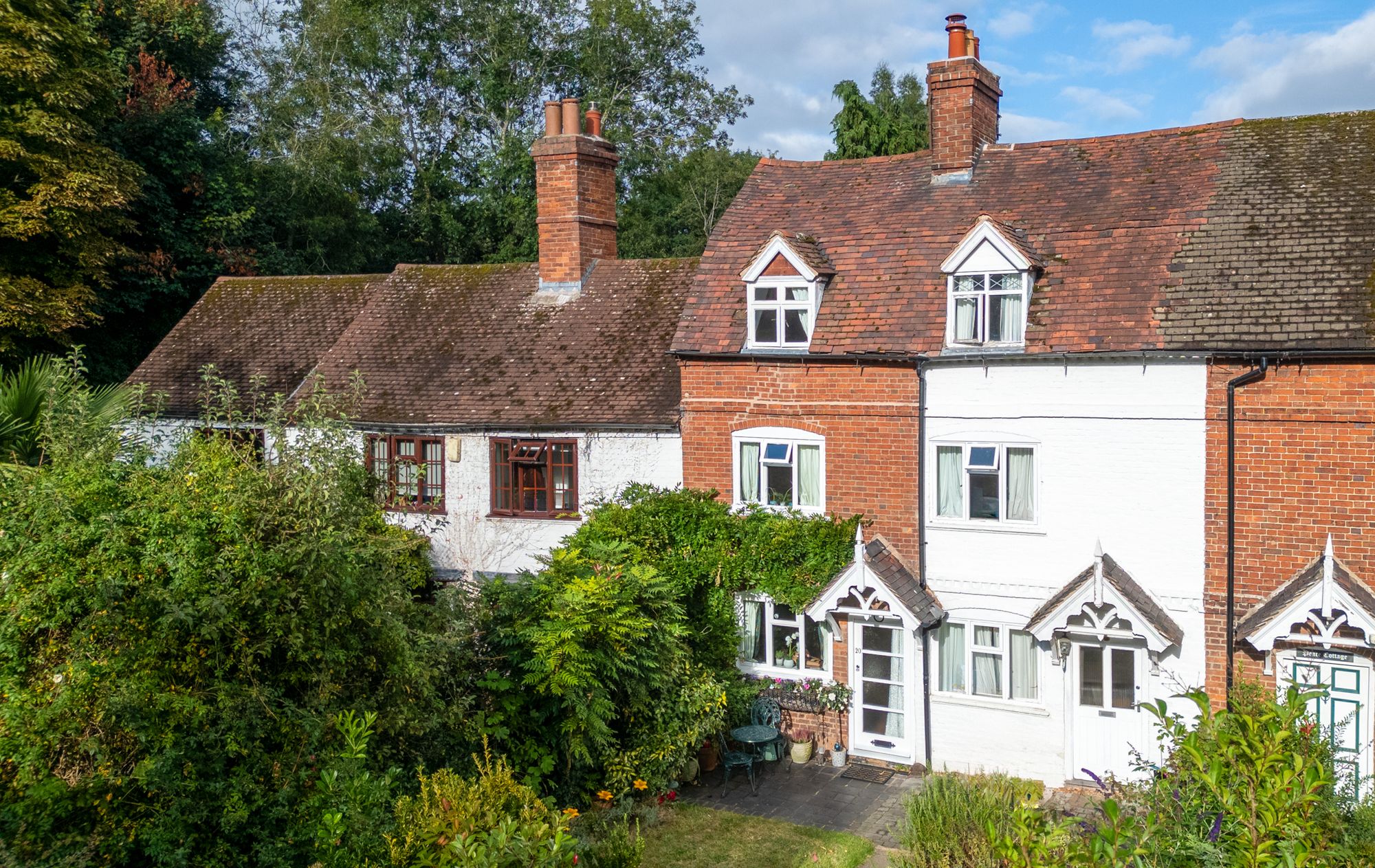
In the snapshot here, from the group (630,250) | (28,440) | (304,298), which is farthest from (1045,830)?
(630,250)

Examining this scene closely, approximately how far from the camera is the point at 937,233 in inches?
697

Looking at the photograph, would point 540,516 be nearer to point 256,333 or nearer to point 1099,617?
point 256,333

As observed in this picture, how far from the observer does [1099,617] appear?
1515cm

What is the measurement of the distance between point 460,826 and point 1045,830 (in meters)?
4.81

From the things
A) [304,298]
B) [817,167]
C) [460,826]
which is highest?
[817,167]

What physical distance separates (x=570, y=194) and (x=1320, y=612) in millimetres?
15499

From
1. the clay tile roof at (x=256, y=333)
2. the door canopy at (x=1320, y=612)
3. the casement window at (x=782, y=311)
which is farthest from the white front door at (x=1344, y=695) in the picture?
the clay tile roof at (x=256, y=333)

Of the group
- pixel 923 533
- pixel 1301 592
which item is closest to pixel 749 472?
pixel 923 533

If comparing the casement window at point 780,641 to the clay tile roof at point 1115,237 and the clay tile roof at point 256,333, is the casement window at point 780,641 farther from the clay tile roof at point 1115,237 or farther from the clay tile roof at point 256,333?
the clay tile roof at point 256,333

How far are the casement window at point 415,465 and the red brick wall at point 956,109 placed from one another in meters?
10.7

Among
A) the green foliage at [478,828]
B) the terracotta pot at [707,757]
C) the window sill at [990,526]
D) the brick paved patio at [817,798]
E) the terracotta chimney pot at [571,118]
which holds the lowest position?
the brick paved patio at [817,798]

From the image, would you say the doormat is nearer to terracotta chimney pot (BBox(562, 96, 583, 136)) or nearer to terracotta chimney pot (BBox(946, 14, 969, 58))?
terracotta chimney pot (BBox(946, 14, 969, 58))

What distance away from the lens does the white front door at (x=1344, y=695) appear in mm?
14023

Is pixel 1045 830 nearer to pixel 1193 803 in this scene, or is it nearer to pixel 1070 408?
pixel 1193 803
